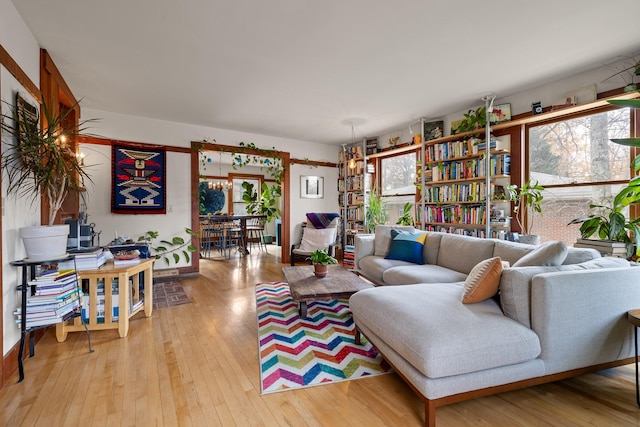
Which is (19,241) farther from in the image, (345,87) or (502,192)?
(502,192)

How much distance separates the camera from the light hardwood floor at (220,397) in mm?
1460

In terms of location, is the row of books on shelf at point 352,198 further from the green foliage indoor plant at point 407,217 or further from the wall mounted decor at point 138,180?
the wall mounted decor at point 138,180

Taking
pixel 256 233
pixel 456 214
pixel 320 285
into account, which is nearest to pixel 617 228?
pixel 456 214

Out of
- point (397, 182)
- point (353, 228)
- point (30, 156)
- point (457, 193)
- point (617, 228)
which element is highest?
point (397, 182)

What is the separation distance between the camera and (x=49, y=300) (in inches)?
77.8

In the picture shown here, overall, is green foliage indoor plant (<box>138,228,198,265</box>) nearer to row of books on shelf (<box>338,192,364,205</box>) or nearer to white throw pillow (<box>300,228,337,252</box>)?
white throw pillow (<box>300,228,337,252</box>)

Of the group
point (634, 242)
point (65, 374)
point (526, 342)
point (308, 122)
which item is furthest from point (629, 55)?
point (65, 374)

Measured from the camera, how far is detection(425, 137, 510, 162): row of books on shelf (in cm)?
372

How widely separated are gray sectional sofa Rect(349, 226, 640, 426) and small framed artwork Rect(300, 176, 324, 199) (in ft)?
14.0

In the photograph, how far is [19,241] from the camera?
2.08 m

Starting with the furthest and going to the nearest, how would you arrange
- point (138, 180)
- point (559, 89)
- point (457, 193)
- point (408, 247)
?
1. point (138, 180)
2. point (457, 193)
3. point (408, 247)
4. point (559, 89)

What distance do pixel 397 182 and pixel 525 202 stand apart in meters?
2.25

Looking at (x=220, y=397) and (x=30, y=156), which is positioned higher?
(x=30, y=156)

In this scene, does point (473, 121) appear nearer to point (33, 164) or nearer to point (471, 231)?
point (471, 231)
